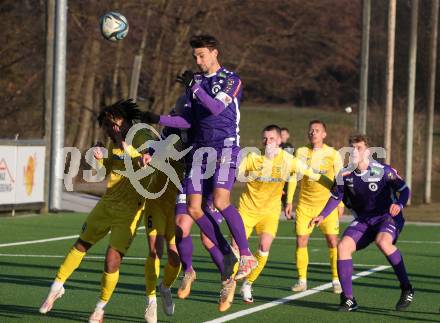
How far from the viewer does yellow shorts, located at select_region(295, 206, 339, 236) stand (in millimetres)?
15484

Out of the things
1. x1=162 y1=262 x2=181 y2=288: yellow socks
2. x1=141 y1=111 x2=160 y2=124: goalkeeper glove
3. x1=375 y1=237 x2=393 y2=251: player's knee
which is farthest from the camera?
x1=375 y1=237 x2=393 y2=251: player's knee

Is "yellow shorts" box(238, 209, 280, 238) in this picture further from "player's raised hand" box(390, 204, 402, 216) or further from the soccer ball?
the soccer ball

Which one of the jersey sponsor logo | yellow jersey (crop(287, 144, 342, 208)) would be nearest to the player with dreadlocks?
the jersey sponsor logo

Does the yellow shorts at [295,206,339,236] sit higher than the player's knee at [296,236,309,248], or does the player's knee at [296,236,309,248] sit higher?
the yellow shorts at [295,206,339,236]

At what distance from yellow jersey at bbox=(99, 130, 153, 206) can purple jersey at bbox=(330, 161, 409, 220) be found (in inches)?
107

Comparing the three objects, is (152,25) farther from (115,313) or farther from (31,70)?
(115,313)

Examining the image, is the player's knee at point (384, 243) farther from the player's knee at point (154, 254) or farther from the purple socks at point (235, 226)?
the player's knee at point (154, 254)

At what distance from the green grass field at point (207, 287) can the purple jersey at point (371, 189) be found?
1.12m

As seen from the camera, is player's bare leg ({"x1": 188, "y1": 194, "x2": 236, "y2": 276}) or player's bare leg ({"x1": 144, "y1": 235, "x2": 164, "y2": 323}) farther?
player's bare leg ({"x1": 188, "y1": 194, "x2": 236, "y2": 276})

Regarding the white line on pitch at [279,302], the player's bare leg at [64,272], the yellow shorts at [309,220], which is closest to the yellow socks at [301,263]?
the white line on pitch at [279,302]

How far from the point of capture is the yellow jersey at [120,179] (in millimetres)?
11477

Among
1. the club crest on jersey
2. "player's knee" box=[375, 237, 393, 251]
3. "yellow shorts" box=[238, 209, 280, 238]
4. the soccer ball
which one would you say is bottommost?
"player's knee" box=[375, 237, 393, 251]

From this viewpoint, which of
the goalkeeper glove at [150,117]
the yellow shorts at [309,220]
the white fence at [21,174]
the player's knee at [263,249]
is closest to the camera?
the goalkeeper glove at [150,117]

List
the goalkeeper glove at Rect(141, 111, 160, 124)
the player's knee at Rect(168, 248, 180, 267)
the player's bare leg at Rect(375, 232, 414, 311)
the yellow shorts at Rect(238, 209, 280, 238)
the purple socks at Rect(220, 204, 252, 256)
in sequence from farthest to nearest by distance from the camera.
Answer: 1. the yellow shorts at Rect(238, 209, 280, 238)
2. the player's bare leg at Rect(375, 232, 414, 311)
3. the player's knee at Rect(168, 248, 180, 267)
4. the purple socks at Rect(220, 204, 252, 256)
5. the goalkeeper glove at Rect(141, 111, 160, 124)
